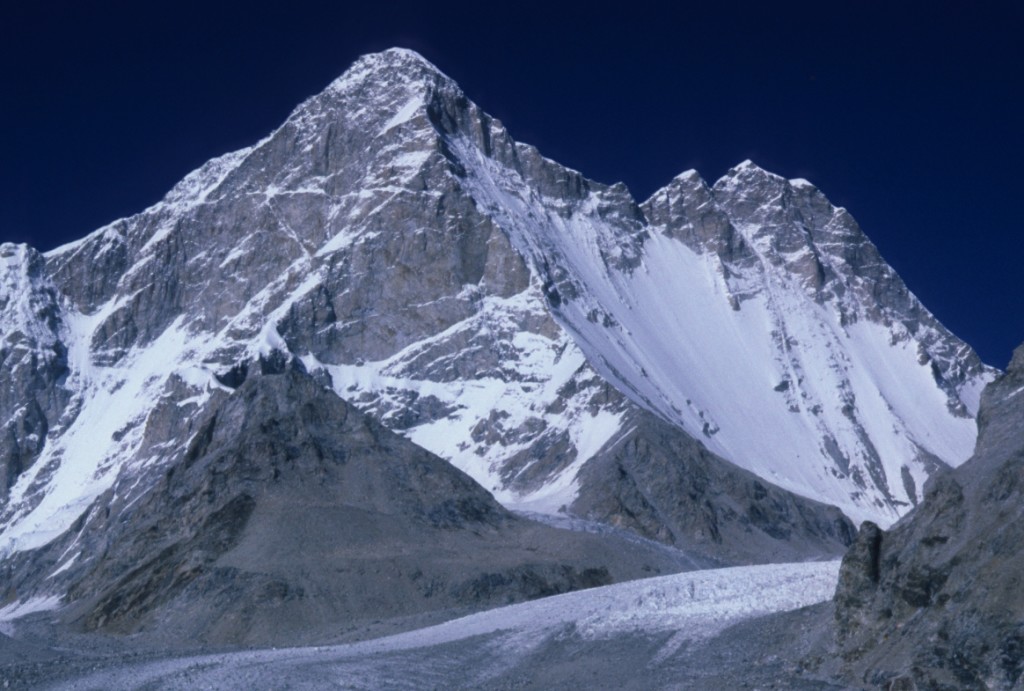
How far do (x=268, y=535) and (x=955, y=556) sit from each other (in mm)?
65111

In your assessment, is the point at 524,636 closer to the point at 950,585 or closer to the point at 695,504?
the point at 950,585

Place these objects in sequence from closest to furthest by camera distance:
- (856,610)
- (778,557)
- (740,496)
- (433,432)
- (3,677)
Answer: (856,610), (3,677), (778,557), (740,496), (433,432)

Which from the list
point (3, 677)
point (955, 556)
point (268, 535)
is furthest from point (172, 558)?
point (955, 556)

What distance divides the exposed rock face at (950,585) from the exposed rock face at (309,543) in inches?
1670

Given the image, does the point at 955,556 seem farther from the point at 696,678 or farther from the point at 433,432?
the point at 433,432

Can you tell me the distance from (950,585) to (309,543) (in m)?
62.0

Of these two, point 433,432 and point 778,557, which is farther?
point 433,432

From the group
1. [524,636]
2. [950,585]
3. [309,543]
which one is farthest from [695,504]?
[950,585]

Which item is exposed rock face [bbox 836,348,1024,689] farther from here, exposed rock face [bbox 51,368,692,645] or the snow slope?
exposed rock face [bbox 51,368,692,645]

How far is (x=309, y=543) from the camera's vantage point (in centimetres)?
9488

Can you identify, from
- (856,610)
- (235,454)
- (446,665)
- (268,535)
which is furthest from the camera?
(235,454)

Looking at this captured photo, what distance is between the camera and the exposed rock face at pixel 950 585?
35.7 metres

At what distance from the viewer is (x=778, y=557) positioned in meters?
140

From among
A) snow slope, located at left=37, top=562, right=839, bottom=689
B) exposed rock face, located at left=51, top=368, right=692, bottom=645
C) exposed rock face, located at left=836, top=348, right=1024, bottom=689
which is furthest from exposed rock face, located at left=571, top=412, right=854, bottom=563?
exposed rock face, located at left=836, top=348, right=1024, bottom=689
